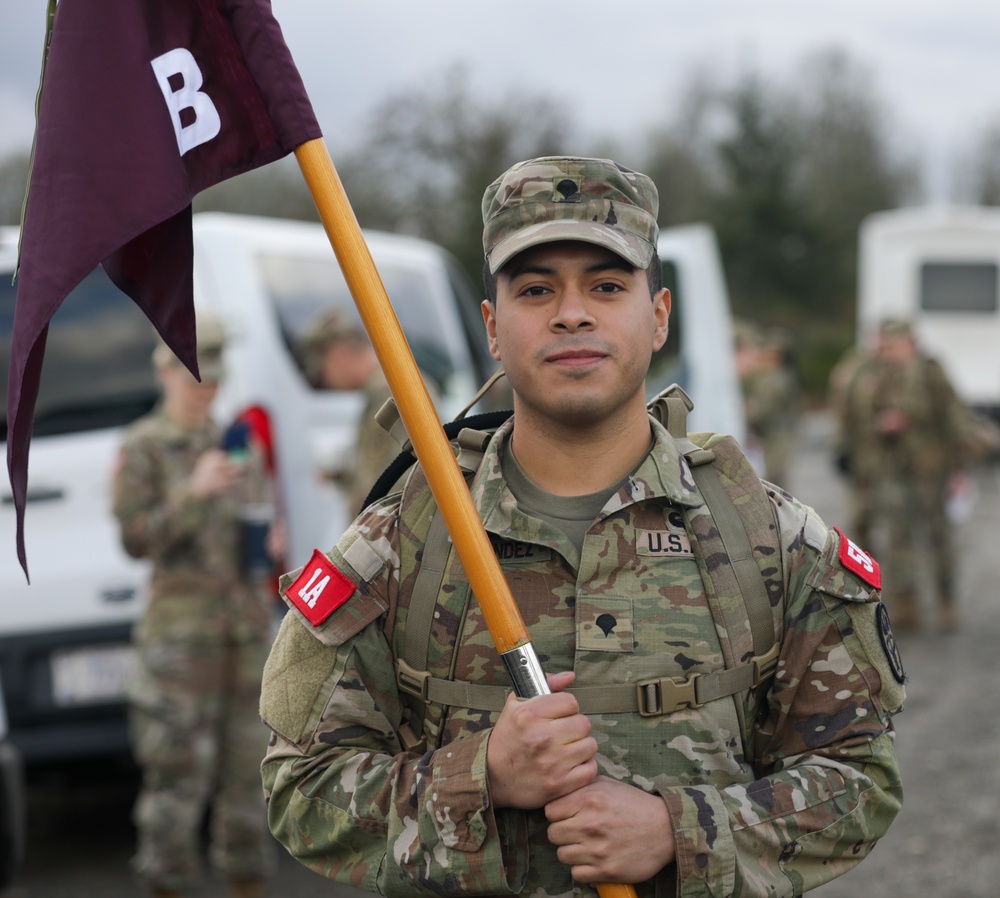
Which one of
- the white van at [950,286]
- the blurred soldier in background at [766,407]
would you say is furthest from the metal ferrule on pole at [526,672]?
the white van at [950,286]

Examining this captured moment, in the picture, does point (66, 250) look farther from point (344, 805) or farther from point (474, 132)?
point (474, 132)

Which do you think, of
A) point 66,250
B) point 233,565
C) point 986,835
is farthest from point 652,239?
point 986,835

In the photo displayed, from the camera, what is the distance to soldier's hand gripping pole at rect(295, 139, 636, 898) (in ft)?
6.45

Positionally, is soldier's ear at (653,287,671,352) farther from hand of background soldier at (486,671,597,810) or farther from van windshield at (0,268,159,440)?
van windshield at (0,268,159,440)

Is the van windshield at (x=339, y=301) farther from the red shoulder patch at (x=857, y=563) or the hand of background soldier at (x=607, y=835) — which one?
the hand of background soldier at (x=607, y=835)

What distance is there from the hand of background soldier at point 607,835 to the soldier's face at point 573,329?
0.57 m

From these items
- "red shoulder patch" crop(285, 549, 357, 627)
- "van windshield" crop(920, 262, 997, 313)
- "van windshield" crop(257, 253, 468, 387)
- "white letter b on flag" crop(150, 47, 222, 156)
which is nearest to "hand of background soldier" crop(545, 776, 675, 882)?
"red shoulder patch" crop(285, 549, 357, 627)

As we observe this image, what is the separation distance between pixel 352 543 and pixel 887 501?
25.3 feet

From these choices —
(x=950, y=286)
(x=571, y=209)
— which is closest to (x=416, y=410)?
(x=571, y=209)

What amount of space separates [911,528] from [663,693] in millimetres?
7676

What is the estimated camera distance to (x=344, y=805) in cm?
201

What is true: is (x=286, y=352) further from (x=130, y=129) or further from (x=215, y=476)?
(x=130, y=129)

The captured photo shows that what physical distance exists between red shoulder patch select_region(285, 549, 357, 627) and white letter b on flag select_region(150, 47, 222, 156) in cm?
68

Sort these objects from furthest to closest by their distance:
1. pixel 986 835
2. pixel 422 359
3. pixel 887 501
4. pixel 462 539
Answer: pixel 887 501, pixel 422 359, pixel 986 835, pixel 462 539
